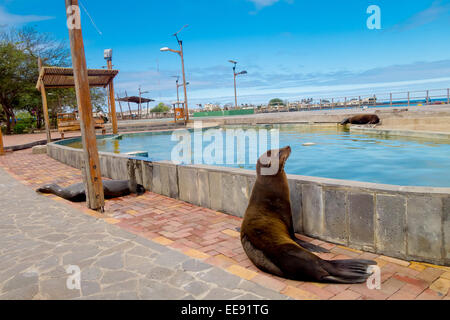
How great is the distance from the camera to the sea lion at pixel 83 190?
20.0 feet

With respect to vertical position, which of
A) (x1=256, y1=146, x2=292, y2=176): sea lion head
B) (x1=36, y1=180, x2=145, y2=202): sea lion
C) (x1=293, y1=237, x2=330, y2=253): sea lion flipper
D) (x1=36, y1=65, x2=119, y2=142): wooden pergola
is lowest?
(x1=293, y1=237, x2=330, y2=253): sea lion flipper

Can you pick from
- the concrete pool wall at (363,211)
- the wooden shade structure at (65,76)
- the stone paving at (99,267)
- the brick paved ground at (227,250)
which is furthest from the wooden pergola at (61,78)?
the concrete pool wall at (363,211)

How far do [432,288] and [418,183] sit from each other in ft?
18.0

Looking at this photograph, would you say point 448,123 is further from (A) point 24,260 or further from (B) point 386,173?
(A) point 24,260

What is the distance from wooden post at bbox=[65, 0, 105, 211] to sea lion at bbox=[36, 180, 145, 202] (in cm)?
88

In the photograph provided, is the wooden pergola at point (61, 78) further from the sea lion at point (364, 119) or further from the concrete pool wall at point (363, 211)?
the sea lion at point (364, 119)

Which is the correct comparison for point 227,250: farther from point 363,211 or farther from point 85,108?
point 85,108

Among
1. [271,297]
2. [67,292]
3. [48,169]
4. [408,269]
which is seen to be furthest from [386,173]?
[48,169]

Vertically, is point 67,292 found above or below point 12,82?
below

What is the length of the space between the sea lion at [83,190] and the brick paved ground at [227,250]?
191mm

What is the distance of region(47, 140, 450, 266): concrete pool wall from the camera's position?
10.1 ft

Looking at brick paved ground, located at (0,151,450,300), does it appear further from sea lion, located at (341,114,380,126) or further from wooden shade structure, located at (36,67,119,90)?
sea lion, located at (341,114,380,126)

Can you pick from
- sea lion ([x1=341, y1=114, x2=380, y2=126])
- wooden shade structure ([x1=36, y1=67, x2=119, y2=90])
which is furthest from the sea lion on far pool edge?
sea lion ([x1=341, y1=114, x2=380, y2=126])

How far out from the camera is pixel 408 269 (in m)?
3.04
